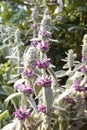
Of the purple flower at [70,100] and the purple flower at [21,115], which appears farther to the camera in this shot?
the purple flower at [70,100]

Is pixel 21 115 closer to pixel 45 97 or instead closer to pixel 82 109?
pixel 45 97

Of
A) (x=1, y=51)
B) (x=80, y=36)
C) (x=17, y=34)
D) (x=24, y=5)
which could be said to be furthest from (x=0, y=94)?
(x=24, y=5)

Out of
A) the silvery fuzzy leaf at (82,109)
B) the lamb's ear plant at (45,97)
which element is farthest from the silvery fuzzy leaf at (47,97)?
the silvery fuzzy leaf at (82,109)

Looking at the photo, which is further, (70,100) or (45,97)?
(70,100)

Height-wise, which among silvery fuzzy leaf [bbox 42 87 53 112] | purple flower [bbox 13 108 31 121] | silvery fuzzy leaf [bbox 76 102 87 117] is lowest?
silvery fuzzy leaf [bbox 76 102 87 117]

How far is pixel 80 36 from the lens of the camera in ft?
10.1

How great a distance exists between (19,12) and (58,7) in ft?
1.23

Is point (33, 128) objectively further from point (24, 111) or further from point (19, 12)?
point (19, 12)

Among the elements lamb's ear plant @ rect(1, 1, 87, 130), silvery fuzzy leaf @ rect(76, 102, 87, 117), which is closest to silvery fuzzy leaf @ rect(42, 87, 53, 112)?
lamb's ear plant @ rect(1, 1, 87, 130)

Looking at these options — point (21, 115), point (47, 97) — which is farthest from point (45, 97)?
point (21, 115)

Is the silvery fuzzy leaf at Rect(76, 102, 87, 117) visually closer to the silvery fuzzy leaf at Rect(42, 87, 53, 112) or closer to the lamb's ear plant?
the lamb's ear plant

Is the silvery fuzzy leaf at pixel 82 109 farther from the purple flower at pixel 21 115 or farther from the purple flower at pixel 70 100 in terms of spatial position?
the purple flower at pixel 21 115

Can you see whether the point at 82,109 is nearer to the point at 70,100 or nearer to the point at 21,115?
the point at 70,100

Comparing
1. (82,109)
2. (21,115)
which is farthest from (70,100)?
(21,115)
